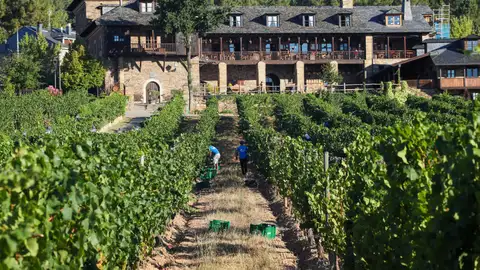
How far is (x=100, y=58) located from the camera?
55000 mm

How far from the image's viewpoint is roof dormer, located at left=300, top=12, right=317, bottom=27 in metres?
59.2

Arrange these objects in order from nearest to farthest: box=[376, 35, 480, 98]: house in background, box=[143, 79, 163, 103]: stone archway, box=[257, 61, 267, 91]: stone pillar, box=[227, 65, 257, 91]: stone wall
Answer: box=[376, 35, 480, 98]: house in background, box=[143, 79, 163, 103]: stone archway, box=[257, 61, 267, 91]: stone pillar, box=[227, 65, 257, 91]: stone wall

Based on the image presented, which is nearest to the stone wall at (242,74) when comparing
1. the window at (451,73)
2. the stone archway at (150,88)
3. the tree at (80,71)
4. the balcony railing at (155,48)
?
the stone archway at (150,88)

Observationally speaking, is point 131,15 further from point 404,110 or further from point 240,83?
point 404,110

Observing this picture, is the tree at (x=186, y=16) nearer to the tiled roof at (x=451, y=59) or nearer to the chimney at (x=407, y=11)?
the tiled roof at (x=451, y=59)

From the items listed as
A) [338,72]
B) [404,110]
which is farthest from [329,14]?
[404,110]

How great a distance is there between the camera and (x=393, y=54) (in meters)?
59.2

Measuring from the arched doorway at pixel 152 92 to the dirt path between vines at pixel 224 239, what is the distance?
97.6 ft

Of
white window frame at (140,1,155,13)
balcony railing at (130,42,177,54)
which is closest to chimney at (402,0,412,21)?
balcony railing at (130,42,177,54)

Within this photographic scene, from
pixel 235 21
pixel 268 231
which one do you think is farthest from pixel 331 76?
pixel 268 231

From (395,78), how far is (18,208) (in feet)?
172

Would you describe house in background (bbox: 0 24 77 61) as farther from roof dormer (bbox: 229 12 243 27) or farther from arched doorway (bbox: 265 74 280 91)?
arched doorway (bbox: 265 74 280 91)

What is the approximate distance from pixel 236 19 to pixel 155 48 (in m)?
7.85

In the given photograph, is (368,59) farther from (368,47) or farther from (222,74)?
(222,74)
